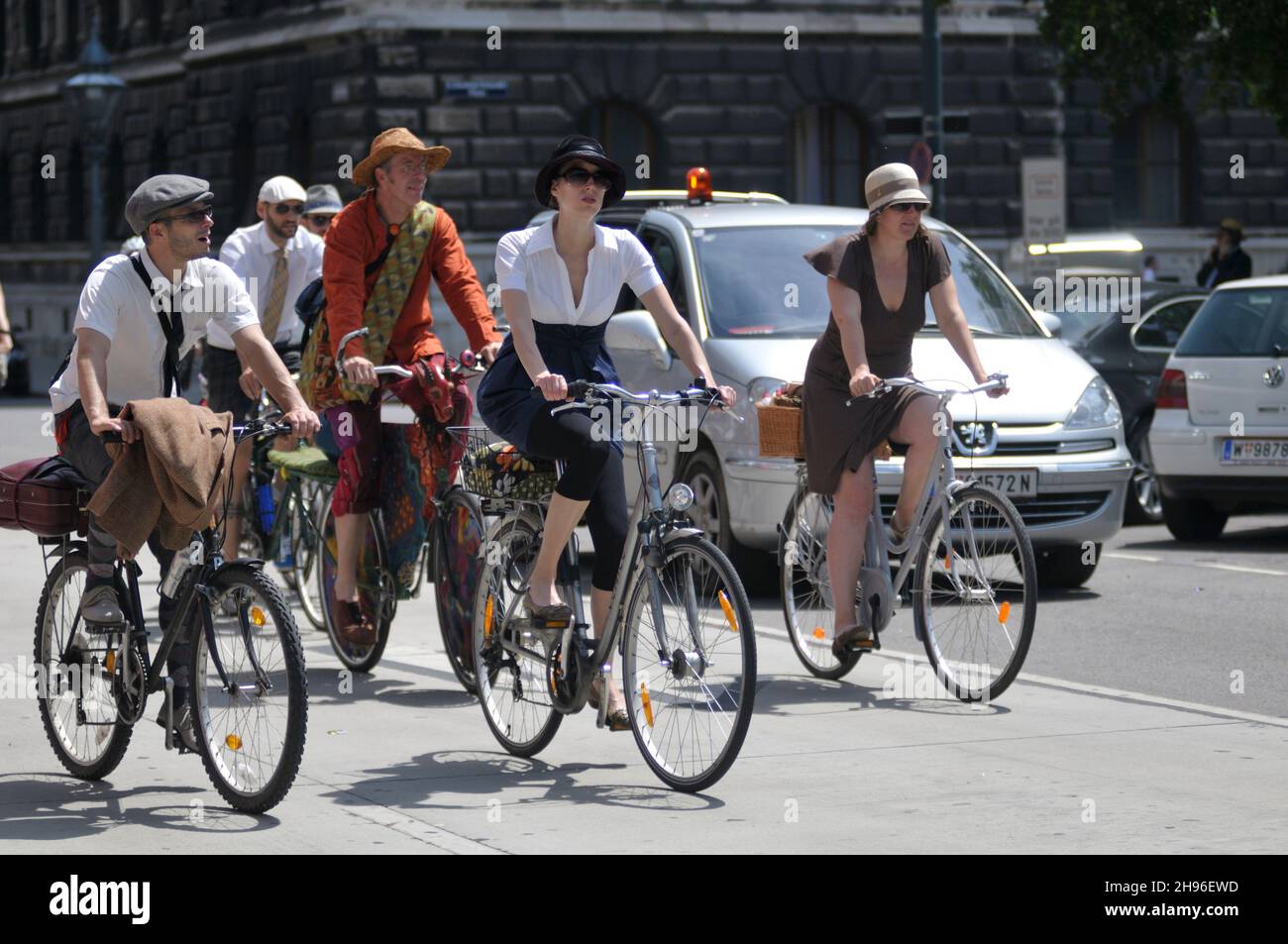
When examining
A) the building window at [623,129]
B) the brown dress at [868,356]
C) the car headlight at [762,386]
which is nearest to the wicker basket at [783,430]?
the brown dress at [868,356]

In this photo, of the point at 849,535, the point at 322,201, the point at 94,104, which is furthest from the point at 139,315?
the point at 94,104

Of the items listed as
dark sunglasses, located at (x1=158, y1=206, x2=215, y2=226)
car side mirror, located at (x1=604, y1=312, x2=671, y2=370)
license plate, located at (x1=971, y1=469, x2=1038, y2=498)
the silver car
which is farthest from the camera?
car side mirror, located at (x1=604, y1=312, x2=671, y2=370)

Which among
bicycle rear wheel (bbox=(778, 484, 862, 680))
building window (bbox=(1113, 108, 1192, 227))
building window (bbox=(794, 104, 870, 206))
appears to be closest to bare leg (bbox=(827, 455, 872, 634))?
bicycle rear wheel (bbox=(778, 484, 862, 680))

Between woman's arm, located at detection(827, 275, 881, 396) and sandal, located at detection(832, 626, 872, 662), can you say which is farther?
sandal, located at detection(832, 626, 872, 662)

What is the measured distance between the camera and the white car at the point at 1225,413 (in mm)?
13203

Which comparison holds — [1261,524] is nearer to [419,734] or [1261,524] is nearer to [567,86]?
[419,734]

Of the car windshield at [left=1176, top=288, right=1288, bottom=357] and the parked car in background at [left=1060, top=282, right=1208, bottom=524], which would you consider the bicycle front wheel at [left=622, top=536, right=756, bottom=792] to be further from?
the parked car in background at [left=1060, top=282, right=1208, bottom=524]

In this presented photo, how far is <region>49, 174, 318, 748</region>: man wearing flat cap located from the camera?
263 inches

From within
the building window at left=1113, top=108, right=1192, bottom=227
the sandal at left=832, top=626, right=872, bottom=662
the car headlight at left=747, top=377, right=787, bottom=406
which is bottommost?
the sandal at left=832, top=626, right=872, bottom=662

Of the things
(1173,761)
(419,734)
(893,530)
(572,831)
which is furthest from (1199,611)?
(572,831)

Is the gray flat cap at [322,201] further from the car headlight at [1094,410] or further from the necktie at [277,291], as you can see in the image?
the car headlight at [1094,410]

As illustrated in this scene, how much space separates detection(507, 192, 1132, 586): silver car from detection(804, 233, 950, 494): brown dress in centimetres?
195

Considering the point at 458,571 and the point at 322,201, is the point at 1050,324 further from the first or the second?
the point at 458,571

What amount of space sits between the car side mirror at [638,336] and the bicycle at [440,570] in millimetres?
2561
